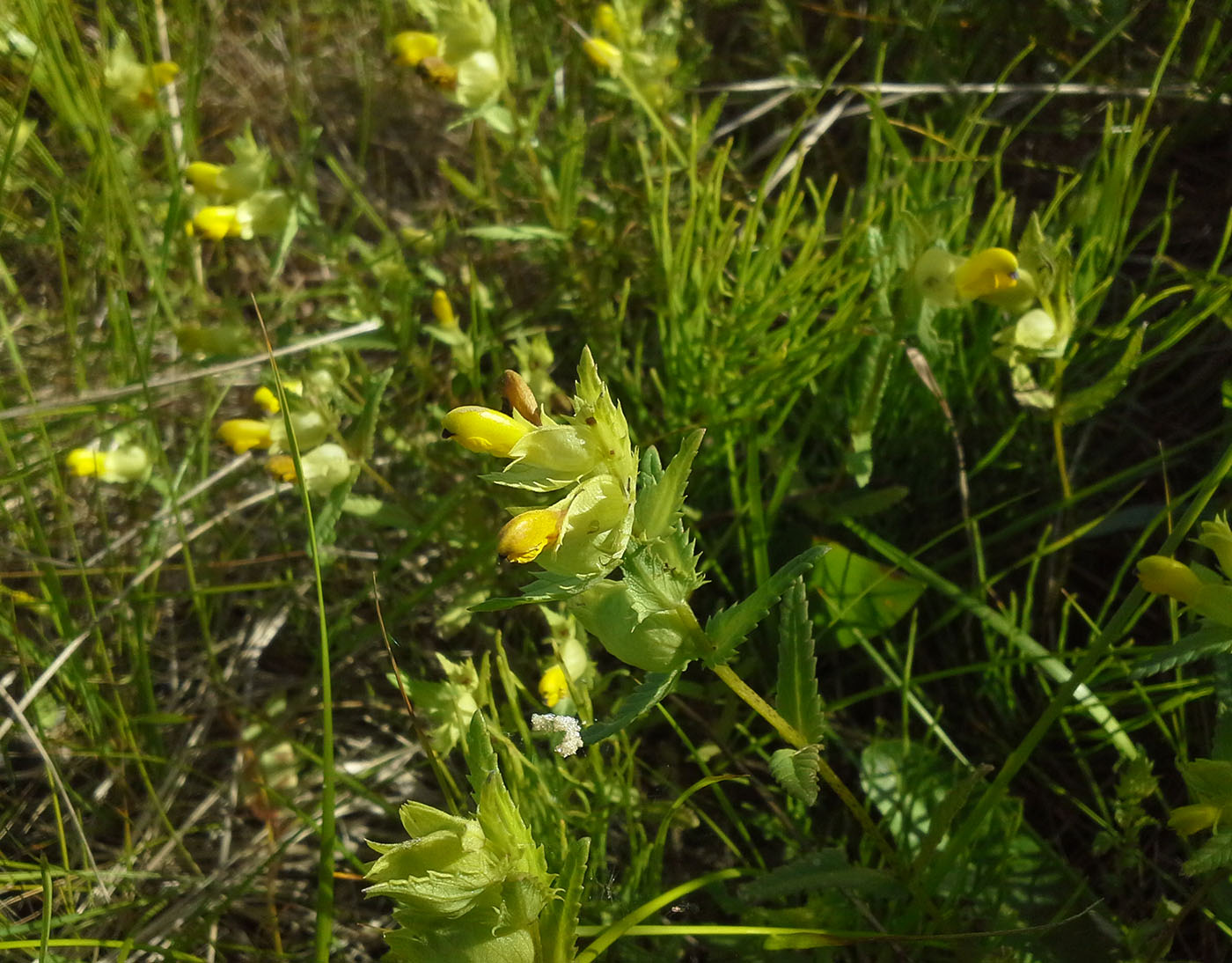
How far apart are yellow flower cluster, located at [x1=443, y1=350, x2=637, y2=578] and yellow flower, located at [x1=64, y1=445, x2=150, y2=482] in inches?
42.2

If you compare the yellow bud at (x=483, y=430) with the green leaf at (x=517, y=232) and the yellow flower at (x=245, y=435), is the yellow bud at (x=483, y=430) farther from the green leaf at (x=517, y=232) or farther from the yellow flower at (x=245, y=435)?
the green leaf at (x=517, y=232)

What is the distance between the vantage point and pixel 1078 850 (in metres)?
1.34

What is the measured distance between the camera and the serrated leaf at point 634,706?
80 cm

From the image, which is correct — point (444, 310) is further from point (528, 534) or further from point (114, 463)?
point (528, 534)

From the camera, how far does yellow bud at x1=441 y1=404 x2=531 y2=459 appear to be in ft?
2.48

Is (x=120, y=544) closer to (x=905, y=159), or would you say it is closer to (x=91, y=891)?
(x=91, y=891)

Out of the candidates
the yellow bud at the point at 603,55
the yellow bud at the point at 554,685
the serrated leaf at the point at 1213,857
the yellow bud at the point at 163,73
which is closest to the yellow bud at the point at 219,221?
the yellow bud at the point at 163,73

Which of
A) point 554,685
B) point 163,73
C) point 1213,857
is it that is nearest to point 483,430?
point 554,685

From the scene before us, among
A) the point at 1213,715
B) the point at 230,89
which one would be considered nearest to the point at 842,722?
the point at 1213,715

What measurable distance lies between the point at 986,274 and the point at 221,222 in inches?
49.9

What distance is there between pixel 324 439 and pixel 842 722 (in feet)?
3.15

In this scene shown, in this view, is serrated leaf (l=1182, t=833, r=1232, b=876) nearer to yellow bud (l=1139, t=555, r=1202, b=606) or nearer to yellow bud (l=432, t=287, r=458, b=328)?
yellow bud (l=1139, t=555, r=1202, b=606)

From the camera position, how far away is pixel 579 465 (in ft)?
2.52

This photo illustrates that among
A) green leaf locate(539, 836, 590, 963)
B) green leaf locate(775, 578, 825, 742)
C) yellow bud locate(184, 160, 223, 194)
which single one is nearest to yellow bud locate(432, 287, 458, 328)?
yellow bud locate(184, 160, 223, 194)
